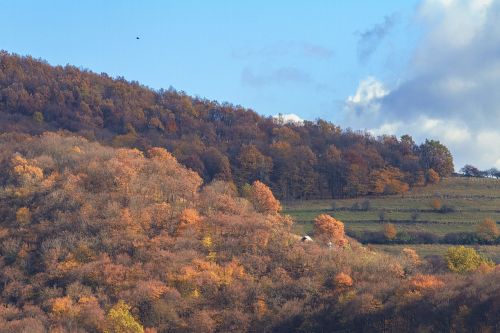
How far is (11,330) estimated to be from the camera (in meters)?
63.4

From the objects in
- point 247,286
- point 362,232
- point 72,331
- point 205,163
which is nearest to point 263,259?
point 247,286

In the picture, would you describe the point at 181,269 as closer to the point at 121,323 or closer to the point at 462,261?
the point at 121,323

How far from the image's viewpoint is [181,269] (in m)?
77.0

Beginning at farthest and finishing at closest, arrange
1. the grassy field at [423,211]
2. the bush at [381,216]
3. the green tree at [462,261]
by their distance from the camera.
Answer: the bush at [381,216], the grassy field at [423,211], the green tree at [462,261]

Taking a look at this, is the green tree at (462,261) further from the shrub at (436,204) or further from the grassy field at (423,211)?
the shrub at (436,204)

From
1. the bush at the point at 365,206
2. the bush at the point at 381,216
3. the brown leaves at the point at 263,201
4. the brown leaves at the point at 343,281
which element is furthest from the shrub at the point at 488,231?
the brown leaves at the point at 343,281

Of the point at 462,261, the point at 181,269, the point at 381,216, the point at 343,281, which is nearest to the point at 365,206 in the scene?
the point at 381,216

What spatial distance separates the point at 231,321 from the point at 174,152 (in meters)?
98.1

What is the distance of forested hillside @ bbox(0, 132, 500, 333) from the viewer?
66.5 meters

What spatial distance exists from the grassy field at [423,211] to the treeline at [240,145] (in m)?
6.21

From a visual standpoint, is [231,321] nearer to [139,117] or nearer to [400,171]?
[400,171]

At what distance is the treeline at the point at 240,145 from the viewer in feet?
522

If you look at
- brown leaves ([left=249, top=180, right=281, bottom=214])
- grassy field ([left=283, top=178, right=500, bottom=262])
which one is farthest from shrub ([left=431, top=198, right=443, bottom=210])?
brown leaves ([left=249, top=180, right=281, bottom=214])

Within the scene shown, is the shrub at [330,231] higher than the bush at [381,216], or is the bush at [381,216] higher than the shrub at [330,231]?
the bush at [381,216]
